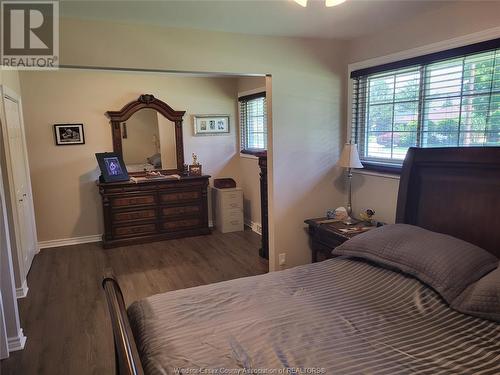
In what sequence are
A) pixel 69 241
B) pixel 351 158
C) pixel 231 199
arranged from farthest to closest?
pixel 231 199
pixel 69 241
pixel 351 158

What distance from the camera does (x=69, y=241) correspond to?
4945mm

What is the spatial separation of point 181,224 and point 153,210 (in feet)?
1.52

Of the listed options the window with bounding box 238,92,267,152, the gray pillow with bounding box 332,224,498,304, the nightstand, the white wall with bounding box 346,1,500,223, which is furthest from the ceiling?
the window with bounding box 238,92,267,152

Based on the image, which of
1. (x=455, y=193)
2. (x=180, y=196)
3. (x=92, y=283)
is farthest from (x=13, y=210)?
(x=455, y=193)

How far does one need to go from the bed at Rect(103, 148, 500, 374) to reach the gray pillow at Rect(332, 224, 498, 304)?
0.02 meters

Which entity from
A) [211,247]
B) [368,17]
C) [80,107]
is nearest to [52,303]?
[211,247]

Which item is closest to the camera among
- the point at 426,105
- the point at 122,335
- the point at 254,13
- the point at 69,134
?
the point at 122,335

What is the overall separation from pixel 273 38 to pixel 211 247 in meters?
2.78

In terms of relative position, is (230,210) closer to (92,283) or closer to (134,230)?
(134,230)

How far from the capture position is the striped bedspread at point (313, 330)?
1308 millimetres

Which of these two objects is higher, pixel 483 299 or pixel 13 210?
pixel 13 210

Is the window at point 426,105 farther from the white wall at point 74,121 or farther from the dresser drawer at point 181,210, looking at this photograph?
the white wall at point 74,121

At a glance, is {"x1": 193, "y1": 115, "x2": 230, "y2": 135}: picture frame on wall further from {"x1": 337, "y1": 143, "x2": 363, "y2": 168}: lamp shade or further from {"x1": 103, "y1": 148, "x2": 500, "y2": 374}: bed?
{"x1": 103, "y1": 148, "x2": 500, "y2": 374}: bed

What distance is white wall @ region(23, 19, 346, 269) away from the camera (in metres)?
2.69
